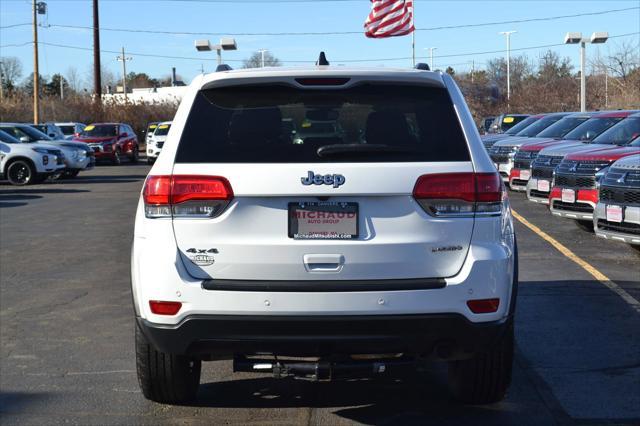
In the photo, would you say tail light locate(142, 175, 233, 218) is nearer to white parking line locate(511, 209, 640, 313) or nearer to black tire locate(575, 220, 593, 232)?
white parking line locate(511, 209, 640, 313)

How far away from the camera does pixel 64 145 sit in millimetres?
26922

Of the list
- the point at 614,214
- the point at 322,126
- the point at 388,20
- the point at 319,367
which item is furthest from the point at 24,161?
the point at 319,367

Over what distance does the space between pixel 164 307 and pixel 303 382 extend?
1805 mm

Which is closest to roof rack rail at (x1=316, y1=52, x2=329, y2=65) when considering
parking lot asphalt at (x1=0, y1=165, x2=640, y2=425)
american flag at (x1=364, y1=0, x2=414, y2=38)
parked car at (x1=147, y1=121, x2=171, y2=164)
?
parking lot asphalt at (x1=0, y1=165, x2=640, y2=425)

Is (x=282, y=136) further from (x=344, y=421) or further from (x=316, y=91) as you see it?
(x=344, y=421)

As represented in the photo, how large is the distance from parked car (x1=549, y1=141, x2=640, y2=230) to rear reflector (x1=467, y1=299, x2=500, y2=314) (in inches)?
334

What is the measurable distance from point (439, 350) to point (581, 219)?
9.16 meters

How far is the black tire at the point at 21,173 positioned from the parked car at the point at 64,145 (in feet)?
4.51

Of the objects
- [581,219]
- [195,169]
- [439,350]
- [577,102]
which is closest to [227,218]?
[195,169]

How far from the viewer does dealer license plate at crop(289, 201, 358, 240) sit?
14.6ft

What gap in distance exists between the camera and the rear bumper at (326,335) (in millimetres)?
4430

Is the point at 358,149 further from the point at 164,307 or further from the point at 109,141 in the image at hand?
the point at 109,141

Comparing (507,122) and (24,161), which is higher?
(507,122)

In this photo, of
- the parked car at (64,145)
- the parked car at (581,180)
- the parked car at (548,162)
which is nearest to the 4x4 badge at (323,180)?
the parked car at (581,180)
